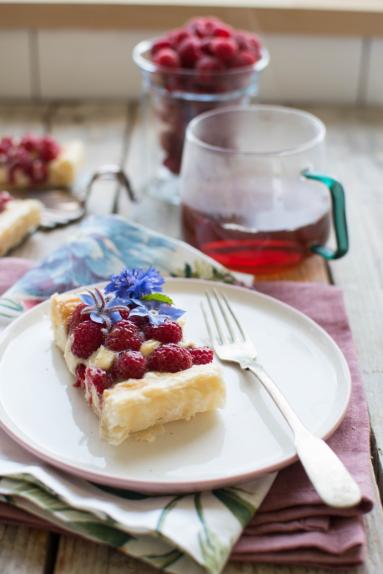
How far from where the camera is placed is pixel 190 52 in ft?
4.85

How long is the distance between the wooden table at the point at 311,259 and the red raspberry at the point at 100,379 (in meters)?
0.15

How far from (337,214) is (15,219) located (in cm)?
48

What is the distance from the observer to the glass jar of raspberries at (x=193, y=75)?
148 centimetres

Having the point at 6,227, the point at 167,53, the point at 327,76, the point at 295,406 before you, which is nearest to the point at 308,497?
the point at 295,406

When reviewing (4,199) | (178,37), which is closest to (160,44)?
(178,37)

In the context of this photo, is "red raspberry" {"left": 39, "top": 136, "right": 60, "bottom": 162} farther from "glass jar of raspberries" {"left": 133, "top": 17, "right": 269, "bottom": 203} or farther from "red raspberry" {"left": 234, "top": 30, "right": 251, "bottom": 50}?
"red raspberry" {"left": 234, "top": 30, "right": 251, "bottom": 50}

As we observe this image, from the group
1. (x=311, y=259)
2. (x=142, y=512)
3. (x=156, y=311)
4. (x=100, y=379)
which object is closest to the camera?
(x=142, y=512)

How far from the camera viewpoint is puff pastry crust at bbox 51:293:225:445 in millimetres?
861

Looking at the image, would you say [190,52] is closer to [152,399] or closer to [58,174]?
[58,174]

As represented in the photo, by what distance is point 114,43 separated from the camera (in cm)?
205

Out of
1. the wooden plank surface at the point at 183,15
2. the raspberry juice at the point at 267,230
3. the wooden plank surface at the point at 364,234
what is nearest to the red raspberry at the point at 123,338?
the wooden plank surface at the point at 364,234

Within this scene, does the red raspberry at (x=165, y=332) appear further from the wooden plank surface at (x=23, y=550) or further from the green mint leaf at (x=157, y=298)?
the wooden plank surface at (x=23, y=550)

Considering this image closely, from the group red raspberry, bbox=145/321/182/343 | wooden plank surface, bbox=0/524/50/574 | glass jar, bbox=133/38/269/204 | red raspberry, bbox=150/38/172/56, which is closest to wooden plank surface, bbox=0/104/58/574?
wooden plank surface, bbox=0/524/50/574

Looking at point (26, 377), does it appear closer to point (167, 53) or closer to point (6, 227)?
point (6, 227)
